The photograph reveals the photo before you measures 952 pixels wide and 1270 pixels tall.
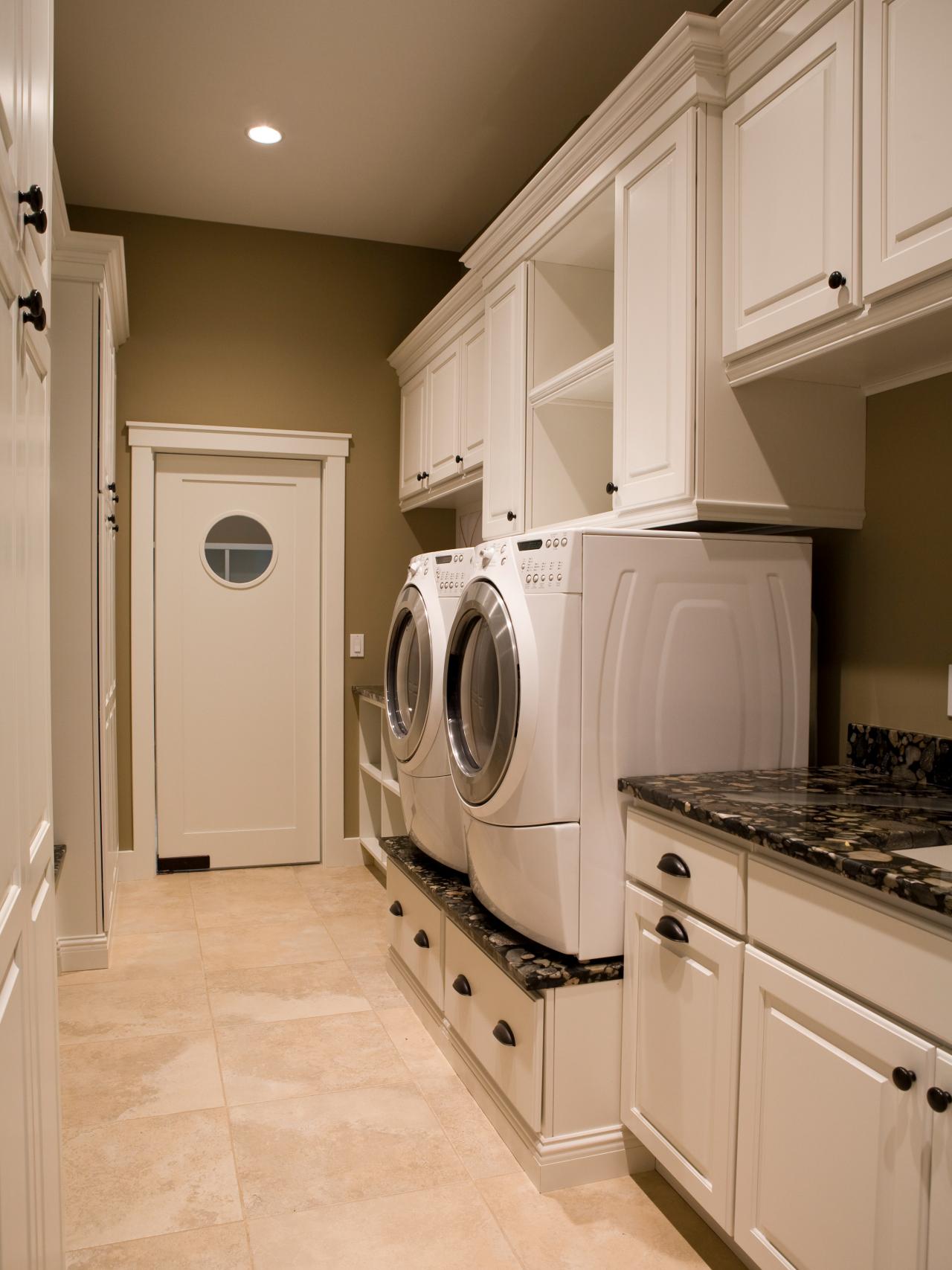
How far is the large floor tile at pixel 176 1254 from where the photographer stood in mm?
1820

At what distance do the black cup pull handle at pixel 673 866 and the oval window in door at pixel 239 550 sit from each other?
10.4ft

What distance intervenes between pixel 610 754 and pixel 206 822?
301cm

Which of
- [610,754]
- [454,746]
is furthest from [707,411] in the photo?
[454,746]

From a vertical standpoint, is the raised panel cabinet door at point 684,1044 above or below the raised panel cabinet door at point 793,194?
below

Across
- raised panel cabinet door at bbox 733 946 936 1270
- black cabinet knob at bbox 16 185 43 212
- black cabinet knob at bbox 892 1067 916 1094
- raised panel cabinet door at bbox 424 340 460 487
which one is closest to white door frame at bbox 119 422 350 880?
raised panel cabinet door at bbox 424 340 460 487

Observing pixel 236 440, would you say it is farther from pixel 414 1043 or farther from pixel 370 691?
pixel 414 1043

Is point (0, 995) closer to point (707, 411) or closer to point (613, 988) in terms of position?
point (613, 988)

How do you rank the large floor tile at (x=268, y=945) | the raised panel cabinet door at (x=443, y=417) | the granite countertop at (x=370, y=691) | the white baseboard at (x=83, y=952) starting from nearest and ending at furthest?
the white baseboard at (x=83, y=952) < the large floor tile at (x=268, y=945) < the raised panel cabinet door at (x=443, y=417) < the granite countertop at (x=370, y=691)

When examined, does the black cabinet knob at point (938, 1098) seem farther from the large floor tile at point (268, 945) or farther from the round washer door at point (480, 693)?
the large floor tile at point (268, 945)

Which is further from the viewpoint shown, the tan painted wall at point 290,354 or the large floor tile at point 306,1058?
the tan painted wall at point 290,354

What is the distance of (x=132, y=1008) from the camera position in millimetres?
3027

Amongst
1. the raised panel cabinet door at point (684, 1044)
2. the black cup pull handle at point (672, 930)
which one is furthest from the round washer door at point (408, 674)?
the black cup pull handle at point (672, 930)

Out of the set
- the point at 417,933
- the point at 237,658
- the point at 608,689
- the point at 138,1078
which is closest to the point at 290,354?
the point at 237,658

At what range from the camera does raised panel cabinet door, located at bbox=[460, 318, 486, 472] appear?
3682 millimetres
